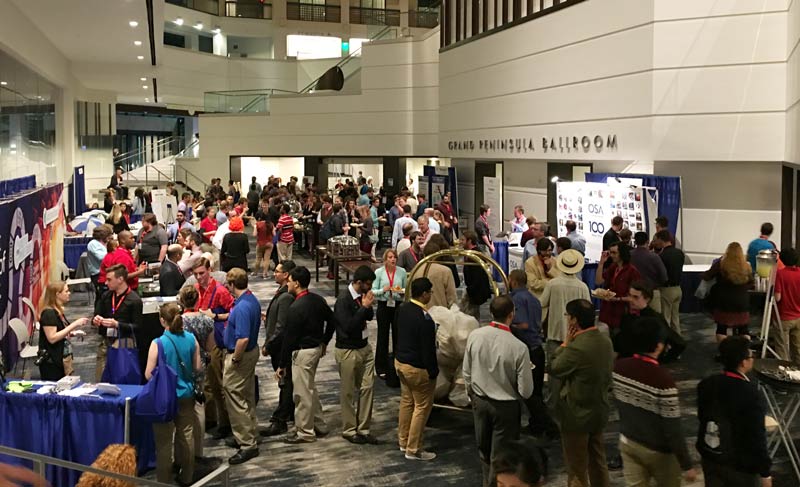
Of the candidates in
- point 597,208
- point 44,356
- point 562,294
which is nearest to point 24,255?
point 44,356

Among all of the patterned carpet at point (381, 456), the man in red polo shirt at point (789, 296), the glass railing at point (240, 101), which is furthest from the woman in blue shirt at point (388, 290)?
the glass railing at point (240, 101)

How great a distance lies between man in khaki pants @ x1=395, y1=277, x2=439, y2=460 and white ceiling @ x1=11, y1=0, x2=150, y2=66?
778 cm

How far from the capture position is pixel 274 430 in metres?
6.88

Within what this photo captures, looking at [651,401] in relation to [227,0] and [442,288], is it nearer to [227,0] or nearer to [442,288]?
[442,288]

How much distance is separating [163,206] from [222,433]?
12.2 metres

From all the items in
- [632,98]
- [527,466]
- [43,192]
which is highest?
[632,98]

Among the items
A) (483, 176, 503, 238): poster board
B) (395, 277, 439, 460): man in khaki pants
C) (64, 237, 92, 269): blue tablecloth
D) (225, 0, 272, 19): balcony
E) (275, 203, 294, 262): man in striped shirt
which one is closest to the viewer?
(395, 277, 439, 460): man in khaki pants

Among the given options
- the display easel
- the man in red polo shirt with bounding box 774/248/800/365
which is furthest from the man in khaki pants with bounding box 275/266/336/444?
the man in red polo shirt with bounding box 774/248/800/365

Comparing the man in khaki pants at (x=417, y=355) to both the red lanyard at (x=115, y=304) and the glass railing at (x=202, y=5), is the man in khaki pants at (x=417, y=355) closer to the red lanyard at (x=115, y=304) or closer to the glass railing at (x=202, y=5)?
the red lanyard at (x=115, y=304)

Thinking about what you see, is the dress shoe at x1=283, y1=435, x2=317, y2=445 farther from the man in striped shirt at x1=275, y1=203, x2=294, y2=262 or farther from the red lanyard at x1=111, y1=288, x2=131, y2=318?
the man in striped shirt at x1=275, y1=203, x2=294, y2=262

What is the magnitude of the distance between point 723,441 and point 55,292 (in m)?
5.83

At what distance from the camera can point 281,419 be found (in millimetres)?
6977

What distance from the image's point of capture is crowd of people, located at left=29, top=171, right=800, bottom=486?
421cm

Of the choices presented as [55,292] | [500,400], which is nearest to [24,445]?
[55,292]
